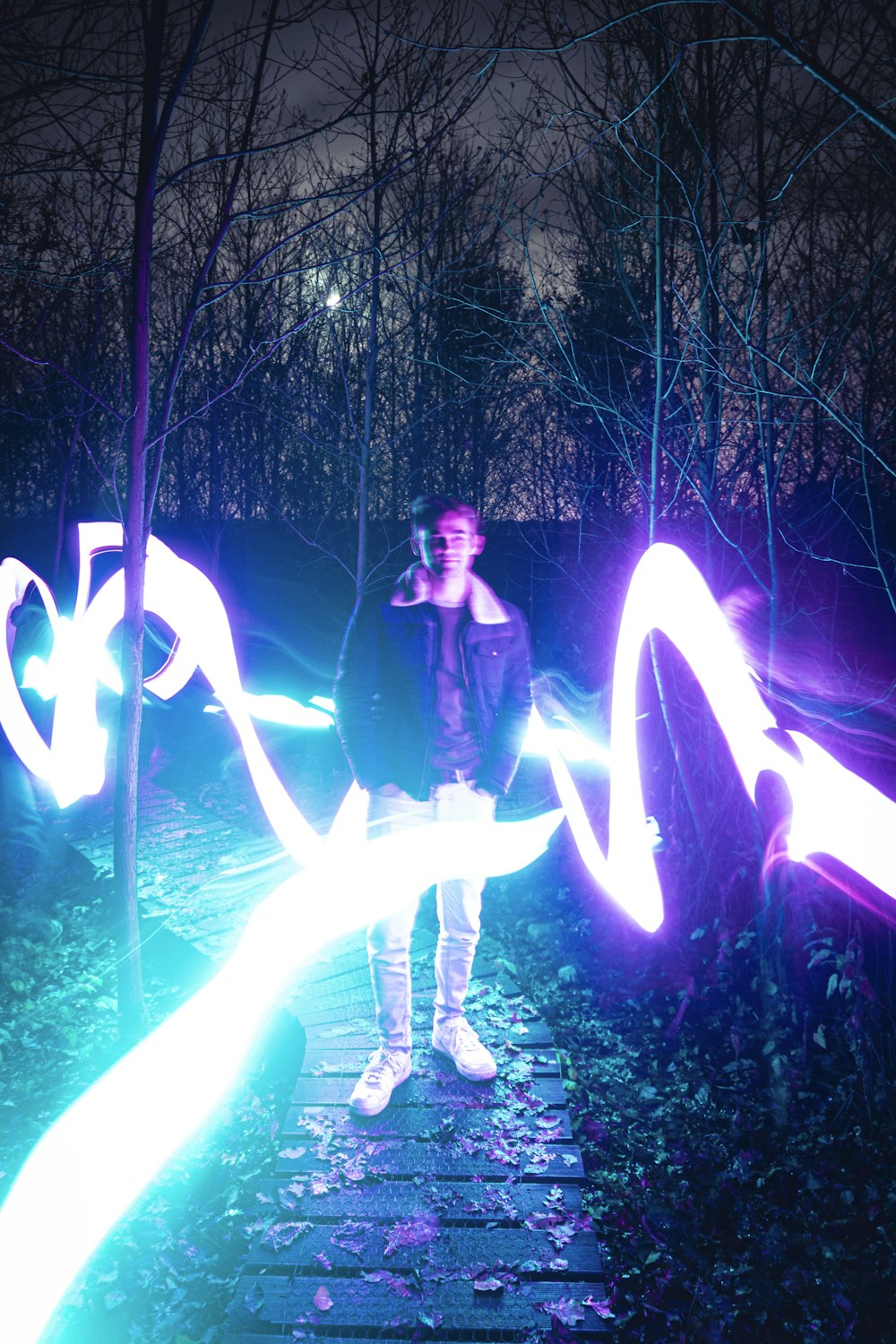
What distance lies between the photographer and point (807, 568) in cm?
949

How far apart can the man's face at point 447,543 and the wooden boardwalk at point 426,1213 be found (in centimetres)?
269

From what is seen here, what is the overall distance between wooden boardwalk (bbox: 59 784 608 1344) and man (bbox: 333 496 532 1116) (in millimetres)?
307

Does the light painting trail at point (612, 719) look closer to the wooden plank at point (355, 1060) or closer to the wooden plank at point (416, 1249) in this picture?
the wooden plank at point (355, 1060)

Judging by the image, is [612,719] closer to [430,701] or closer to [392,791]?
[430,701]

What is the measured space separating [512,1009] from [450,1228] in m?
1.65

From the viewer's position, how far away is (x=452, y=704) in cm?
369

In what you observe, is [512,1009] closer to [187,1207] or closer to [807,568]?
[187,1207]

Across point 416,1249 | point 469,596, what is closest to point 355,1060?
point 416,1249

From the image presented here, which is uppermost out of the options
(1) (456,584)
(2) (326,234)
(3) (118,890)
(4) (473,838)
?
(2) (326,234)

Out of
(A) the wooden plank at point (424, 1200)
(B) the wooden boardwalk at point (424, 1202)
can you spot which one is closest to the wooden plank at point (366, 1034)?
(B) the wooden boardwalk at point (424, 1202)

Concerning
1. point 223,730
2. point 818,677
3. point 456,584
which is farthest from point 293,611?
point 456,584

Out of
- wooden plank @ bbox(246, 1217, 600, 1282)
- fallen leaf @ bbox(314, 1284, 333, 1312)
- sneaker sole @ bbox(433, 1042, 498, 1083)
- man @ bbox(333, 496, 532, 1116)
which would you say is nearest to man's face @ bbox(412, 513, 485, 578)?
man @ bbox(333, 496, 532, 1116)

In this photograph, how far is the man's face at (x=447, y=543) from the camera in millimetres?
3484

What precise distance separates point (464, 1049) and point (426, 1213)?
0.89 meters
